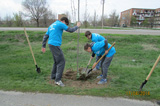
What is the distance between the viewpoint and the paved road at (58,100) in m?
2.74

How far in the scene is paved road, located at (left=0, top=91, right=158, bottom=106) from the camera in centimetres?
274

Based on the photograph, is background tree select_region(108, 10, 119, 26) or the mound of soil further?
background tree select_region(108, 10, 119, 26)

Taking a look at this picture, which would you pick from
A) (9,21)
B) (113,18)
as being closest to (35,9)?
(9,21)

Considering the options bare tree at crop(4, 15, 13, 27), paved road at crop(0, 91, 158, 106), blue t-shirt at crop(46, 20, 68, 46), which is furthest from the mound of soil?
bare tree at crop(4, 15, 13, 27)

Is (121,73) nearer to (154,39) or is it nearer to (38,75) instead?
(38,75)

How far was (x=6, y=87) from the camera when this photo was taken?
3.39 m

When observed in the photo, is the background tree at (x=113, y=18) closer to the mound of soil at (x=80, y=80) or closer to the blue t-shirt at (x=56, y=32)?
the mound of soil at (x=80, y=80)

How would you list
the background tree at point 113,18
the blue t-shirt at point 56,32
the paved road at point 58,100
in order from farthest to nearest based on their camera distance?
the background tree at point 113,18
the blue t-shirt at point 56,32
the paved road at point 58,100

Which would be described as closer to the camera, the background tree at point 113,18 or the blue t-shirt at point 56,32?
the blue t-shirt at point 56,32

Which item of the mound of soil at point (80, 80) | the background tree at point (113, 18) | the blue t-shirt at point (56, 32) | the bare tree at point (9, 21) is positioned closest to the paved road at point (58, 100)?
the mound of soil at point (80, 80)

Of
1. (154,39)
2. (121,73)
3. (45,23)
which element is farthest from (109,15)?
(121,73)

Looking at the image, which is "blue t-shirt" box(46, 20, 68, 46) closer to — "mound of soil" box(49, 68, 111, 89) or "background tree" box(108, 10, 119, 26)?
"mound of soil" box(49, 68, 111, 89)

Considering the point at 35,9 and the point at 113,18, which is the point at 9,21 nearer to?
the point at 35,9

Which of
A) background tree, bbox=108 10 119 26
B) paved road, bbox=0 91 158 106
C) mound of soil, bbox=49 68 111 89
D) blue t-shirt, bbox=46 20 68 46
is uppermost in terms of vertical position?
background tree, bbox=108 10 119 26
